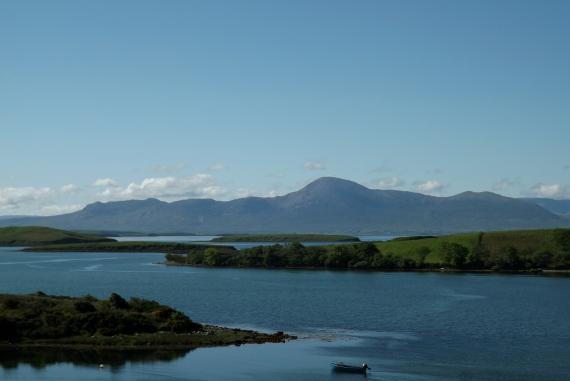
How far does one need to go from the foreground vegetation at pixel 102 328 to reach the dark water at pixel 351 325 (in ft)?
12.2

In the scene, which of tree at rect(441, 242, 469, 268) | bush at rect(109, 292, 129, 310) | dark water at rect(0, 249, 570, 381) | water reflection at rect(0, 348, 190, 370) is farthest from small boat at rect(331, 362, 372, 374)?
tree at rect(441, 242, 469, 268)

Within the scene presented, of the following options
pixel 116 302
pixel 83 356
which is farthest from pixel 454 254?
pixel 83 356

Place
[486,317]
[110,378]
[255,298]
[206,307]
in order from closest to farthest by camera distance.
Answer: [110,378] → [486,317] → [206,307] → [255,298]

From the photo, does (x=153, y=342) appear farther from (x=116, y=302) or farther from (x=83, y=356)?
(x=116, y=302)

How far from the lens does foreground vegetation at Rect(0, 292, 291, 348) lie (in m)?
77.9

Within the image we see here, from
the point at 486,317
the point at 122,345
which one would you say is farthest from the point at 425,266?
the point at 122,345

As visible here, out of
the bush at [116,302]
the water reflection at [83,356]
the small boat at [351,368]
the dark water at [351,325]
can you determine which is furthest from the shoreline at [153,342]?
the small boat at [351,368]

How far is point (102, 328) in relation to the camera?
267ft

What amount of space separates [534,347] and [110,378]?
135 ft

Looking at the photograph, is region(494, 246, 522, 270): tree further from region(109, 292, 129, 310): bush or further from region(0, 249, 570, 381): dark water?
region(109, 292, 129, 310): bush

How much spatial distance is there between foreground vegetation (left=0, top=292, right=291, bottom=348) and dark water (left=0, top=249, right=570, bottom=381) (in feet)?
12.2

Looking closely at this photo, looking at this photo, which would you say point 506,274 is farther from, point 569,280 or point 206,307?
point 206,307

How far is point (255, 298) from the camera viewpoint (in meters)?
122

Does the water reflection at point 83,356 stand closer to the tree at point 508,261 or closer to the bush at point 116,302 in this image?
the bush at point 116,302
